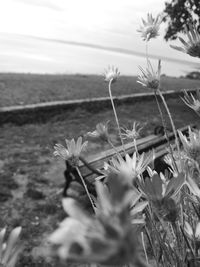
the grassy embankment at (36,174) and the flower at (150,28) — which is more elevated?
the flower at (150,28)

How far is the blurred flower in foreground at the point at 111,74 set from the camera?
0.97 m

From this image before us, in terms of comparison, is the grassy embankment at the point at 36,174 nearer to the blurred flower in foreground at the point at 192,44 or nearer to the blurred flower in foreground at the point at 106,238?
the blurred flower in foreground at the point at 192,44

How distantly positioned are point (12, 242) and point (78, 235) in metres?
0.13

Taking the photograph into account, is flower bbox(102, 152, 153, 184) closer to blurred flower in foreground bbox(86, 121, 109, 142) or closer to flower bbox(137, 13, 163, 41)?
Answer: blurred flower in foreground bbox(86, 121, 109, 142)

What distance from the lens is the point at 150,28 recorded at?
3.12 ft

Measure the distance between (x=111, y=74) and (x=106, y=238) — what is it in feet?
2.76

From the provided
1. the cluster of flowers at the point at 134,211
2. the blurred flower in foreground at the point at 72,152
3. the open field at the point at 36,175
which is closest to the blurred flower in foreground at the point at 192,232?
the cluster of flowers at the point at 134,211

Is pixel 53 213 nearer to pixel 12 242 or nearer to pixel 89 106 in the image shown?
pixel 12 242

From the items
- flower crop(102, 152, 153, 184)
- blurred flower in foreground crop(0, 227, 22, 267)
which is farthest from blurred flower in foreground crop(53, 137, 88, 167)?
blurred flower in foreground crop(0, 227, 22, 267)

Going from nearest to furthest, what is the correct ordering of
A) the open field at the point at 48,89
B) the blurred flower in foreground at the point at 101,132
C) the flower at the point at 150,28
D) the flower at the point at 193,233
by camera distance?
the flower at the point at 193,233
the blurred flower in foreground at the point at 101,132
the flower at the point at 150,28
the open field at the point at 48,89

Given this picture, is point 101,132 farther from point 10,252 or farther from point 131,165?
point 10,252

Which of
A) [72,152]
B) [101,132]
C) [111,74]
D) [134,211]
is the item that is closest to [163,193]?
[134,211]

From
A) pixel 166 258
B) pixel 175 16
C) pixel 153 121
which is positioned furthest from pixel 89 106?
pixel 166 258

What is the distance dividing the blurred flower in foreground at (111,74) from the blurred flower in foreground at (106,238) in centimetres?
76
